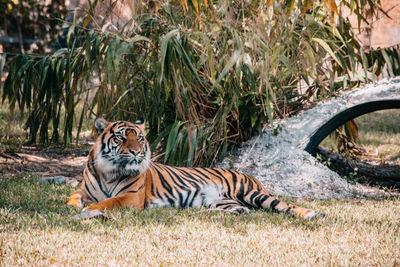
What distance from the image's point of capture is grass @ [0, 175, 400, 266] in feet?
10.2

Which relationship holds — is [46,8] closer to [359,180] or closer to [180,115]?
[180,115]

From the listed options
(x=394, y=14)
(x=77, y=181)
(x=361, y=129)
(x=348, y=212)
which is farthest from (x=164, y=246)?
(x=394, y=14)

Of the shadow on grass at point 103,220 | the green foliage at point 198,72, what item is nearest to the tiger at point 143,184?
the shadow on grass at point 103,220

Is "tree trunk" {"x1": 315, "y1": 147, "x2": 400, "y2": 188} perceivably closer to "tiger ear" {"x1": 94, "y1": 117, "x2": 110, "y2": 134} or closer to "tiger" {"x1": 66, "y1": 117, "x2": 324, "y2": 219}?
"tiger" {"x1": 66, "y1": 117, "x2": 324, "y2": 219}

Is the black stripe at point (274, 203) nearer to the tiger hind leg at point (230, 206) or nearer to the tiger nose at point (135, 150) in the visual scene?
the tiger hind leg at point (230, 206)

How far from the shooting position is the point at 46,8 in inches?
574

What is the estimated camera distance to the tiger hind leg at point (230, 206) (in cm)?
451

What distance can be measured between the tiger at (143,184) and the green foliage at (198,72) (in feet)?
2.89

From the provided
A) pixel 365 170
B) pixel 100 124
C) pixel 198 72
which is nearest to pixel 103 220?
pixel 100 124

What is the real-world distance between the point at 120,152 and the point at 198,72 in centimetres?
214

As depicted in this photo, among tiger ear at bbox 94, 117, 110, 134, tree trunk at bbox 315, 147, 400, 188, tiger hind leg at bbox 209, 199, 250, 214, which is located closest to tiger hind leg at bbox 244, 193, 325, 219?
tiger hind leg at bbox 209, 199, 250, 214

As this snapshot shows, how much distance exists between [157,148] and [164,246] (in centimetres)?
324

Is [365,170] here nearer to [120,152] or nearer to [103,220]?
[120,152]

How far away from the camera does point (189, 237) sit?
361 centimetres
